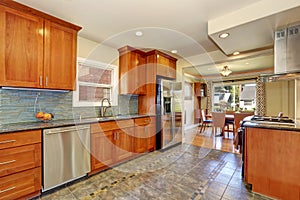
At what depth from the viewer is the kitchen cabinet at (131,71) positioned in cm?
340

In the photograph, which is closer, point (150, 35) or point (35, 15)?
point (35, 15)

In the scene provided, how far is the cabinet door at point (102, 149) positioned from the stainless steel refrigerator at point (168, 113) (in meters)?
1.41

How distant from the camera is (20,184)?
66.0 inches

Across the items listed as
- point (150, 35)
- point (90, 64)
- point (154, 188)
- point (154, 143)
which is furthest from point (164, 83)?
point (154, 188)

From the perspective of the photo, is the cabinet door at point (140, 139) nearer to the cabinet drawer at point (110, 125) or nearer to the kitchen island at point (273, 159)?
the cabinet drawer at point (110, 125)

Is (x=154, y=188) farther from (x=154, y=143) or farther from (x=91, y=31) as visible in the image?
(x=91, y=31)

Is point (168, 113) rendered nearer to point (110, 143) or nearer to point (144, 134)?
point (144, 134)

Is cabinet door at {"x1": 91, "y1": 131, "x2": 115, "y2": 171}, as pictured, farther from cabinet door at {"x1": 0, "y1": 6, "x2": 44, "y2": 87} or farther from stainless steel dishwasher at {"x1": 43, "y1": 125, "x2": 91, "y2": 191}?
cabinet door at {"x1": 0, "y1": 6, "x2": 44, "y2": 87}

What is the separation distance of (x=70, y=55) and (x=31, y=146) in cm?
142

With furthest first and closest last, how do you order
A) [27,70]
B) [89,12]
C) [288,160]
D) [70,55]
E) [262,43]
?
Result: 1. [262,43]
2. [70,55]
3. [89,12]
4. [27,70]
5. [288,160]

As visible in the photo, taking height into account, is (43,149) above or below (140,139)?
above

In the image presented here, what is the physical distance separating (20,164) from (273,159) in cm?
303

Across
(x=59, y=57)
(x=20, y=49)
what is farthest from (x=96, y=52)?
(x=20, y=49)

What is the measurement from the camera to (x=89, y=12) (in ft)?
7.11
